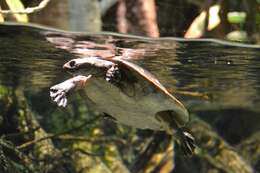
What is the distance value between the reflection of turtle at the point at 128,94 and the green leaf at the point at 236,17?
2.12ft

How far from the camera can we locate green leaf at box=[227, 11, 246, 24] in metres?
3.42

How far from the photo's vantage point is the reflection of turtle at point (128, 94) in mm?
3299

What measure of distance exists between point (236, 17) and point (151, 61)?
1888mm

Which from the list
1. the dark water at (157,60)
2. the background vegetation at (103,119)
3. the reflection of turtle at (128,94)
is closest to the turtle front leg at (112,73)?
the reflection of turtle at (128,94)

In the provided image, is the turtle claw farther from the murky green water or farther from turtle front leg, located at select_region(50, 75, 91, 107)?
the murky green water

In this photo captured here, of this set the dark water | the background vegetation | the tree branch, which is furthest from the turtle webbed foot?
the tree branch

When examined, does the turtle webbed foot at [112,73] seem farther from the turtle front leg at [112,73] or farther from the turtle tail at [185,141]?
the turtle tail at [185,141]

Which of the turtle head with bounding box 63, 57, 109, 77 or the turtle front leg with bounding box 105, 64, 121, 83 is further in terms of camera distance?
the turtle front leg with bounding box 105, 64, 121, 83

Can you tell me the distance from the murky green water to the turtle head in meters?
0.40

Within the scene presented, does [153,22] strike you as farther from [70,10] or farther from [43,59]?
[43,59]

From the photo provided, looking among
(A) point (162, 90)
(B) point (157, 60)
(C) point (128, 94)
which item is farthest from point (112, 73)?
(B) point (157, 60)

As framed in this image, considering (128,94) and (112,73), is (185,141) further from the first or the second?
(112,73)

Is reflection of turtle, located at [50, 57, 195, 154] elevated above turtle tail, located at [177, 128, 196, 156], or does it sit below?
above

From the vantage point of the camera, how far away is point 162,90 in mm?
3756
